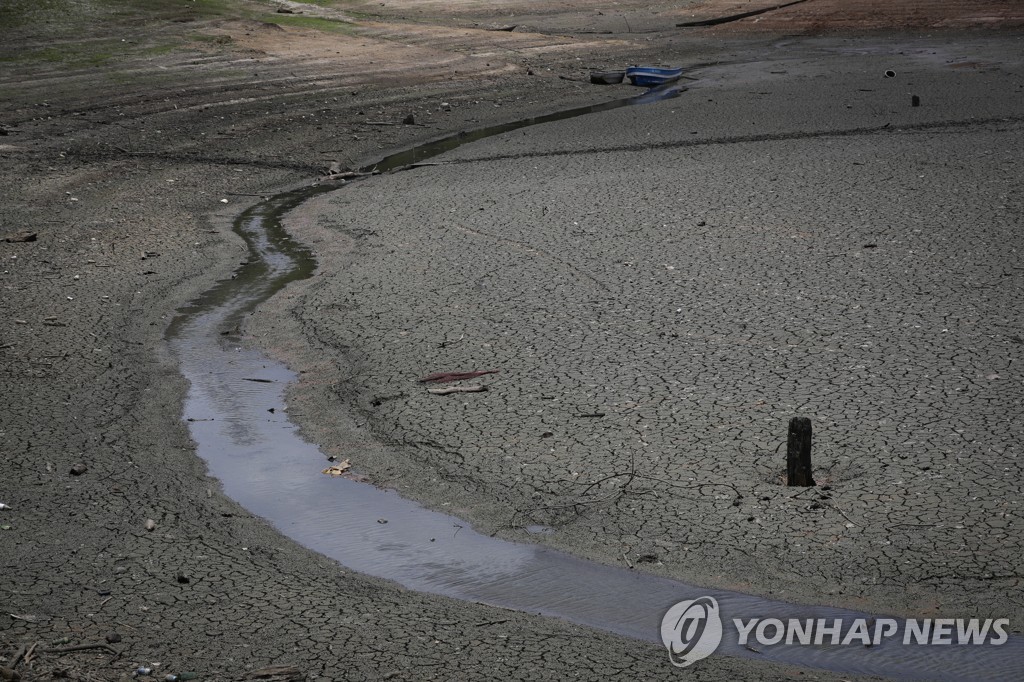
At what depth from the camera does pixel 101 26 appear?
17.6 metres

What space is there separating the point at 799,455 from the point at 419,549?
5.03ft

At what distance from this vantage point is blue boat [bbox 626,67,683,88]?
1572 centimetres

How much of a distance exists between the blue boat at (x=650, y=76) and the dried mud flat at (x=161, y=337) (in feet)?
3.26

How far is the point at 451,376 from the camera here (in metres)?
5.66

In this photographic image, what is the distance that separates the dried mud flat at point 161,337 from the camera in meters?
3.53

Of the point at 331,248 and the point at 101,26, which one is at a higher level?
the point at 101,26

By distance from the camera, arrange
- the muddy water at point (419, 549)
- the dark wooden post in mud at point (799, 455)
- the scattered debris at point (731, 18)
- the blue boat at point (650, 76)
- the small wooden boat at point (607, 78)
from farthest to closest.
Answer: the scattered debris at point (731, 18) < the small wooden boat at point (607, 78) < the blue boat at point (650, 76) < the dark wooden post in mud at point (799, 455) < the muddy water at point (419, 549)

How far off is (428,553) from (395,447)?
902 mm

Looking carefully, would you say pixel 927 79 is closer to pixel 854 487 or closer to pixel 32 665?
pixel 854 487

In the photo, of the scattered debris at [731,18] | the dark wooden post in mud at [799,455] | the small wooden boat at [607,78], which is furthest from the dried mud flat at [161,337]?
the scattered debris at [731,18]

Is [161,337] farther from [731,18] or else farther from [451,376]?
[731,18]

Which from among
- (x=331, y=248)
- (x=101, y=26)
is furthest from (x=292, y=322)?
(x=101, y=26)

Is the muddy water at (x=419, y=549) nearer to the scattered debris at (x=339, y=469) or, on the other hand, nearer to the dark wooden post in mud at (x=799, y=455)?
the scattered debris at (x=339, y=469)

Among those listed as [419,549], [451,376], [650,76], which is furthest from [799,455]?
[650,76]
